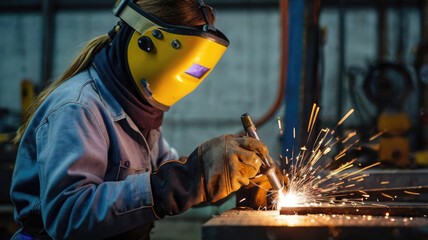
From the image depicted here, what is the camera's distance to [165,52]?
49.4 inches

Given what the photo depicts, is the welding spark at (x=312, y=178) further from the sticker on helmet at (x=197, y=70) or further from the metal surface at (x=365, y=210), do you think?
the sticker on helmet at (x=197, y=70)

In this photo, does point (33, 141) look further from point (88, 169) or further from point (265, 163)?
point (265, 163)

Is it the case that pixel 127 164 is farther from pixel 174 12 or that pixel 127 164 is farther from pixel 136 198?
pixel 174 12

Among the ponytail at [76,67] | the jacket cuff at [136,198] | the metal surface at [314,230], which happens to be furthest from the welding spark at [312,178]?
the ponytail at [76,67]

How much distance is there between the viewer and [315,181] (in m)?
1.65

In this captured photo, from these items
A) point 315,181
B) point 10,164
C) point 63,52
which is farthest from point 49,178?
point 63,52

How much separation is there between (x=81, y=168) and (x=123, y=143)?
0.22 metres

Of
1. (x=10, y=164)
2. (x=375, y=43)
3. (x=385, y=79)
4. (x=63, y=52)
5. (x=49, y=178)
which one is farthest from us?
(x=63, y=52)

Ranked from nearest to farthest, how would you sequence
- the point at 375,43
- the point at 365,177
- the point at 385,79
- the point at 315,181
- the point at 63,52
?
the point at 315,181 → the point at 365,177 → the point at 385,79 → the point at 375,43 → the point at 63,52

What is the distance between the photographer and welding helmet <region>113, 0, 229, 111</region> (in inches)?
48.8

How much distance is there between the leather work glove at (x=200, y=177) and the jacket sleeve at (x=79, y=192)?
4 cm

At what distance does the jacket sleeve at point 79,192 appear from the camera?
1.04m

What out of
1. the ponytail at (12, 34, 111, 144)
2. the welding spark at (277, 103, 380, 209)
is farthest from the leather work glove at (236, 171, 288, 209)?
the ponytail at (12, 34, 111, 144)

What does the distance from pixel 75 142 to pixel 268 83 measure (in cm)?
483
